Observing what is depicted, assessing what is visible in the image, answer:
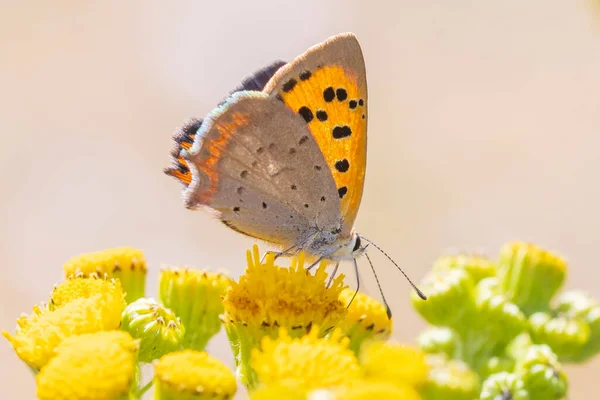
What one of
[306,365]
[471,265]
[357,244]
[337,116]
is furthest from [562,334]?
[306,365]

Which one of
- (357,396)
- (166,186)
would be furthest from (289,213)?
(166,186)

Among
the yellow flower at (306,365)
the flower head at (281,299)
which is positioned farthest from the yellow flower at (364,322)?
the yellow flower at (306,365)

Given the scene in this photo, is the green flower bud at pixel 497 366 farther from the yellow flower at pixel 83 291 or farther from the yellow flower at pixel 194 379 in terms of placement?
the yellow flower at pixel 83 291

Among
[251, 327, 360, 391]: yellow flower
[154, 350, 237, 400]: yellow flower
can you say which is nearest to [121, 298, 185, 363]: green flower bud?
[154, 350, 237, 400]: yellow flower

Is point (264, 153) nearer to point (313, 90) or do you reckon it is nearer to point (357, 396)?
point (313, 90)

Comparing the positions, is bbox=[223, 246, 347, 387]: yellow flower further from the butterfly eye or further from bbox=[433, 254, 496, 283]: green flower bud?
bbox=[433, 254, 496, 283]: green flower bud
